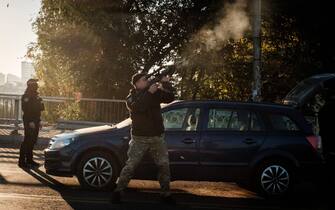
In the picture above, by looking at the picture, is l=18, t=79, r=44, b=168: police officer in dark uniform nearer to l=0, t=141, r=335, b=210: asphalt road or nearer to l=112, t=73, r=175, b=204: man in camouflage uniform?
l=0, t=141, r=335, b=210: asphalt road

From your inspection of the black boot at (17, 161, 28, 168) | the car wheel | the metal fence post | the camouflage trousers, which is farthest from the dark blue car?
the metal fence post

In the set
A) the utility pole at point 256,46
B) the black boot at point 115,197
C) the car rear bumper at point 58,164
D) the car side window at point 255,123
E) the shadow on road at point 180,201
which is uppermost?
the utility pole at point 256,46

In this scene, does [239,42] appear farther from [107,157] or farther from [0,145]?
[107,157]

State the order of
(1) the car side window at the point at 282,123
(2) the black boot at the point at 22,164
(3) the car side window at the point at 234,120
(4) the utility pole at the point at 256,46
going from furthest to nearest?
(4) the utility pole at the point at 256,46 < (2) the black boot at the point at 22,164 < (1) the car side window at the point at 282,123 < (3) the car side window at the point at 234,120

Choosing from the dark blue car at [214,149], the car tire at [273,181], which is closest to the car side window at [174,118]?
the dark blue car at [214,149]

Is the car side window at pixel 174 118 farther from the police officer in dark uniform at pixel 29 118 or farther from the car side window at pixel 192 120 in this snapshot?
the police officer in dark uniform at pixel 29 118

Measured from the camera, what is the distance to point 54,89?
45000 mm

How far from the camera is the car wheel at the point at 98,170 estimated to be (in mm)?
8375

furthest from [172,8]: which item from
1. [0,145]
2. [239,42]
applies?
[0,145]

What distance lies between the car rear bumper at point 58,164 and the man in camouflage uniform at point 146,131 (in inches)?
54.2

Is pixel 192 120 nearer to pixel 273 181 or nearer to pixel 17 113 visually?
pixel 273 181

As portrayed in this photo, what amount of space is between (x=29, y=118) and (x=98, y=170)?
9.74ft

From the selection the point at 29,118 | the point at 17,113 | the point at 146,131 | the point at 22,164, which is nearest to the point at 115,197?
the point at 146,131

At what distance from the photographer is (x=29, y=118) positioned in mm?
10789
